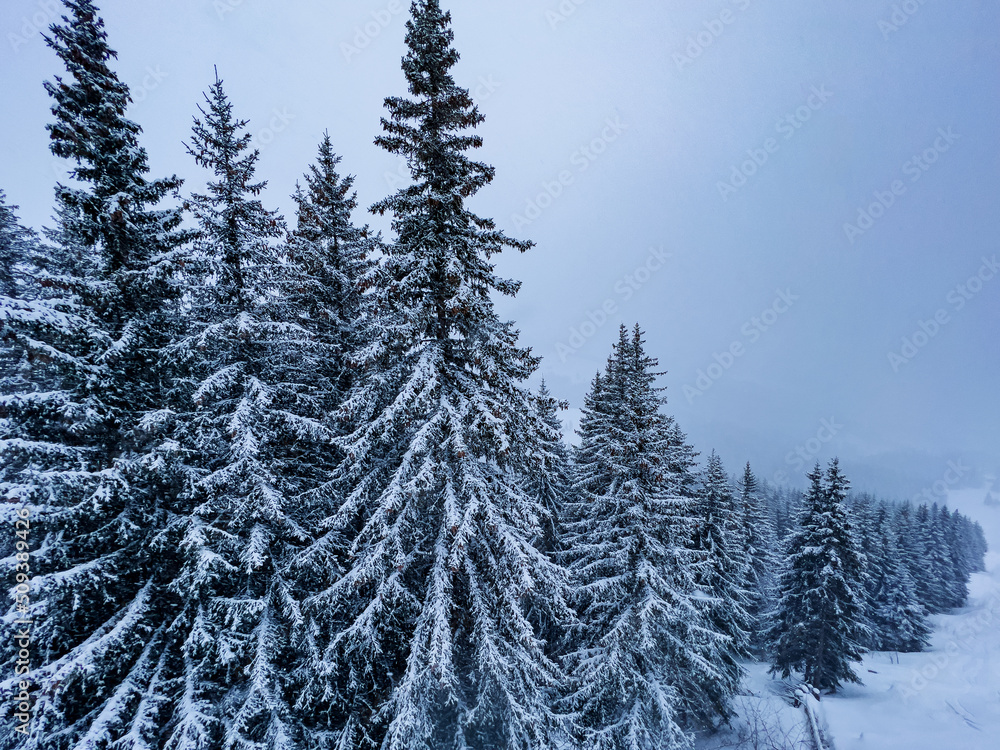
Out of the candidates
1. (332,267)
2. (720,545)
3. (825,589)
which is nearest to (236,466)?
(332,267)

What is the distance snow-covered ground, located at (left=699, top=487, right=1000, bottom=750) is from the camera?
520 inches

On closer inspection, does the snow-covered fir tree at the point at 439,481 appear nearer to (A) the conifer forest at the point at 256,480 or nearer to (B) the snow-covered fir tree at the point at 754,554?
(A) the conifer forest at the point at 256,480

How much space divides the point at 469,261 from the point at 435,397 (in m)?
3.38

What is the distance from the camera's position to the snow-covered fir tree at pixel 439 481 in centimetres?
869

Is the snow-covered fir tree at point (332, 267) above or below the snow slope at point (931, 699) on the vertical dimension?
above

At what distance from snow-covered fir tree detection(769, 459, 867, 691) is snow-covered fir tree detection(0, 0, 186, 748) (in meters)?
29.8

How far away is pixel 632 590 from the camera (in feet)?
43.4

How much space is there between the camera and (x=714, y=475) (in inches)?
899

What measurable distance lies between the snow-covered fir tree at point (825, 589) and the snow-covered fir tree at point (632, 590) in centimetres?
1255

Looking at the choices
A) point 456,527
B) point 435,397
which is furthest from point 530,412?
point 456,527

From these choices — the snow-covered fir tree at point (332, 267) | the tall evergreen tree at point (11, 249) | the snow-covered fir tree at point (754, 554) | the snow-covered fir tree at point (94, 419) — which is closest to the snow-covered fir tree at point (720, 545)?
the snow-covered fir tree at point (754, 554)

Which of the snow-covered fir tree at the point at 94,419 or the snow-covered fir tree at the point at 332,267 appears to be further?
the snow-covered fir tree at the point at 332,267

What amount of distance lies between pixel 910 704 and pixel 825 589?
5716 mm

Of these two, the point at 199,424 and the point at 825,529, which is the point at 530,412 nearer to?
the point at 199,424
